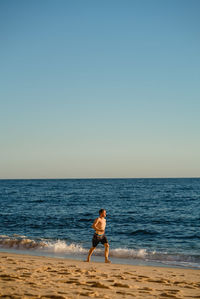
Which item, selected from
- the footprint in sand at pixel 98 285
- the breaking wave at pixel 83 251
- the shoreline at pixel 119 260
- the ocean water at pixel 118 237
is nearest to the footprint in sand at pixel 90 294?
the footprint in sand at pixel 98 285

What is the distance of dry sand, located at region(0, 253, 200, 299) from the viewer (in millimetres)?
4978

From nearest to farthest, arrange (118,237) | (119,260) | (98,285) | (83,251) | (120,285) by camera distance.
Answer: (98,285)
(120,285)
(119,260)
(83,251)
(118,237)

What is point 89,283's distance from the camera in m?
5.78

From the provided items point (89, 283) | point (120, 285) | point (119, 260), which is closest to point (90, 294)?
point (89, 283)

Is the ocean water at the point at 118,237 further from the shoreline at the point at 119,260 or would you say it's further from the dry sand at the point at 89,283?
the dry sand at the point at 89,283

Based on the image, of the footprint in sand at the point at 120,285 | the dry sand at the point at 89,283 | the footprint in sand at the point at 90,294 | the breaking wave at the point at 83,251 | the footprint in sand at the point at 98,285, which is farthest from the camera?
the breaking wave at the point at 83,251

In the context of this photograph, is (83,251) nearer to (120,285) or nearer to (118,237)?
(118,237)

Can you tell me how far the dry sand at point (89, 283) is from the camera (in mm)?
4978

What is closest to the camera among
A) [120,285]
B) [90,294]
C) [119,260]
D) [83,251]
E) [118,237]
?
[90,294]

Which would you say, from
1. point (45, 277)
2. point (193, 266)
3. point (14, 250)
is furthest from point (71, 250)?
point (45, 277)

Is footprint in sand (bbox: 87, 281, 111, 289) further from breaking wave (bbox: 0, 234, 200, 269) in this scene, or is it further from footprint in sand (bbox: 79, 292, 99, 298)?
breaking wave (bbox: 0, 234, 200, 269)

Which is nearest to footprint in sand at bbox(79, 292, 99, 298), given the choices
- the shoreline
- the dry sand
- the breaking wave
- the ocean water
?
the dry sand

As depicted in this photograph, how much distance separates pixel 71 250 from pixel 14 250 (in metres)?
2.37

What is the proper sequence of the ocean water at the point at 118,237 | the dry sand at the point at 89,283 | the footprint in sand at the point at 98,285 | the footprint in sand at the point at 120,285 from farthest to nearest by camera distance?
the ocean water at the point at 118,237, the footprint in sand at the point at 120,285, the footprint in sand at the point at 98,285, the dry sand at the point at 89,283
